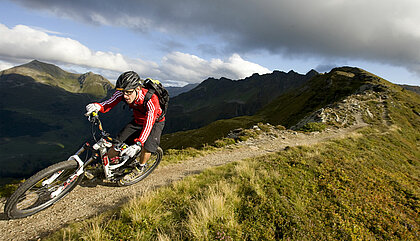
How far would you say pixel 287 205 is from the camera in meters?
6.01

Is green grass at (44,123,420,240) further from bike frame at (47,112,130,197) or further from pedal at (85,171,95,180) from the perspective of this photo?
pedal at (85,171,95,180)

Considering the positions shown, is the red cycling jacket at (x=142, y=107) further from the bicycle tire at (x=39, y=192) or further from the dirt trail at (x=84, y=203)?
the bicycle tire at (x=39, y=192)

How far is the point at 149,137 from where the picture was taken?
23.1 ft

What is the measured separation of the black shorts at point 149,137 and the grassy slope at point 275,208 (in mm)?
1711

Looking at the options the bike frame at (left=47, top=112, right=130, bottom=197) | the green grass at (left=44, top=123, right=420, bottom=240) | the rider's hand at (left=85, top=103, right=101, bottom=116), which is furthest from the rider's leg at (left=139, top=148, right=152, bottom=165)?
the rider's hand at (left=85, top=103, right=101, bottom=116)

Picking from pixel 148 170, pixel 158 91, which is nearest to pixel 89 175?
pixel 148 170

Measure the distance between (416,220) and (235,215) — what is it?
781 centimetres

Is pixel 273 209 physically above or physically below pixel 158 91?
below

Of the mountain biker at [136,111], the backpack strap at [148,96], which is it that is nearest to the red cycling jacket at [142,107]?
the mountain biker at [136,111]

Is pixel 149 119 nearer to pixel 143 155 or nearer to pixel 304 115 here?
pixel 143 155

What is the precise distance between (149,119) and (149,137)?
39.6 inches

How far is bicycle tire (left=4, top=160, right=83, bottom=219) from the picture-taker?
4.92 m

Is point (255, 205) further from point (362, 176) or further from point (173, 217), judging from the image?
point (362, 176)

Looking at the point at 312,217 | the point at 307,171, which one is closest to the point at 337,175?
the point at 307,171
